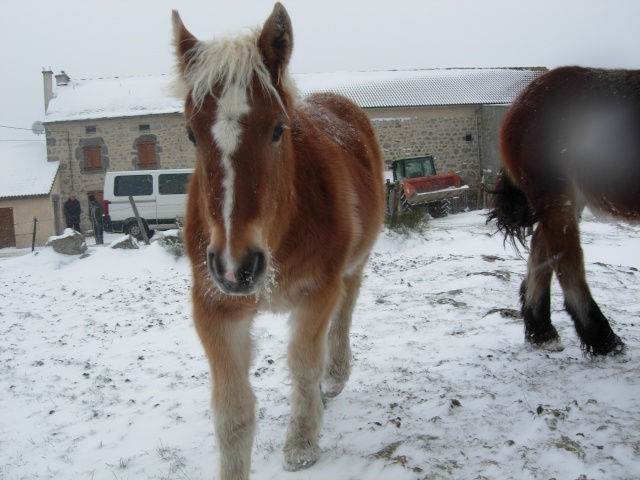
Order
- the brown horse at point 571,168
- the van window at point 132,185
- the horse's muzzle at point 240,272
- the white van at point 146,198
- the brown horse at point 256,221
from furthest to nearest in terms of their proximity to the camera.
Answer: the van window at point 132,185
the white van at point 146,198
the brown horse at point 571,168
the brown horse at point 256,221
the horse's muzzle at point 240,272

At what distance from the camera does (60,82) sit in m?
27.5

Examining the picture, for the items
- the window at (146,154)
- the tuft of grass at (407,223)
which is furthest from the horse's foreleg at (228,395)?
the window at (146,154)

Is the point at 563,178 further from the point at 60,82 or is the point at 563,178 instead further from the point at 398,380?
the point at 60,82

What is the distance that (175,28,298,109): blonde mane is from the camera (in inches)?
80.7

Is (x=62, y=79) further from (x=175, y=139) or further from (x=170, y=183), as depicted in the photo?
(x=170, y=183)

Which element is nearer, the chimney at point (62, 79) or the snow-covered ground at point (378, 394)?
the snow-covered ground at point (378, 394)

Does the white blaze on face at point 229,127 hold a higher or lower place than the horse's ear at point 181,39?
lower

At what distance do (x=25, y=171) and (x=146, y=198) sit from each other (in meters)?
10.7

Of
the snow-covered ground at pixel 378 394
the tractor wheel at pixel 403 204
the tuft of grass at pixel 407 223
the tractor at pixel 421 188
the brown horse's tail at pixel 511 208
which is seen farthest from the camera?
the tractor at pixel 421 188

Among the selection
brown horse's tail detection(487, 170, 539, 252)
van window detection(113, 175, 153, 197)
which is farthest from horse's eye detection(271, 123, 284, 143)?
van window detection(113, 175, 153, 197)

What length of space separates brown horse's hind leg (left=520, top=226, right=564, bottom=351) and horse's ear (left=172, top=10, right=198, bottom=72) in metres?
2.87

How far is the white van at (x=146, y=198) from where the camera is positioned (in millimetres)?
17531

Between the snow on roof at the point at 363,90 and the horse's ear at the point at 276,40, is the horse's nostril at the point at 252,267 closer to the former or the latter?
the horse's ear at the point at 276,40

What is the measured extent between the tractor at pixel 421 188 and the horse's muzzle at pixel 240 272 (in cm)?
1389
